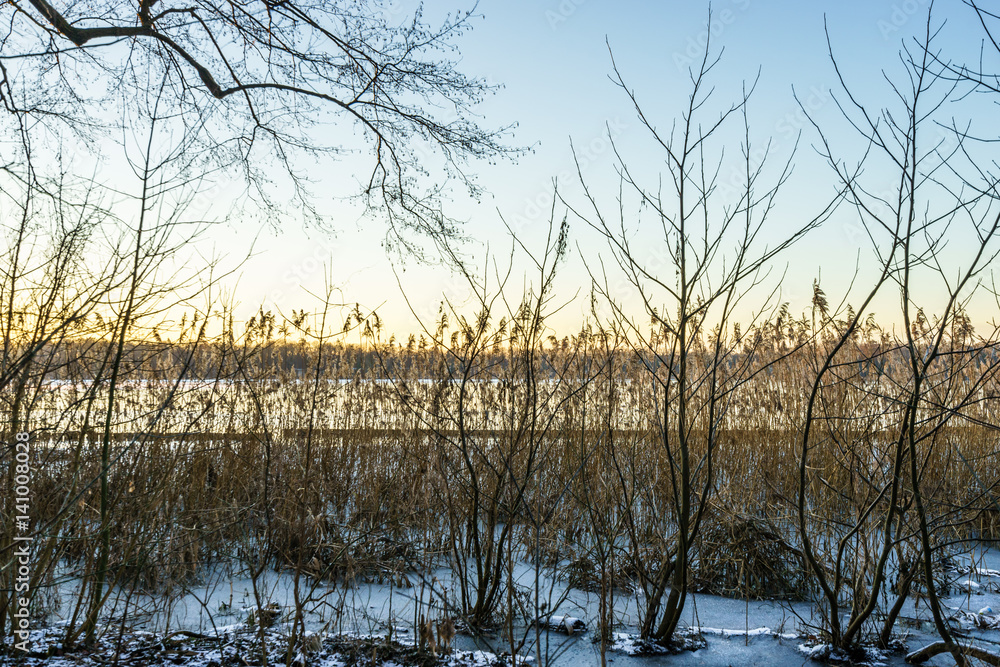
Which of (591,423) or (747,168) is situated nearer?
(747,168)

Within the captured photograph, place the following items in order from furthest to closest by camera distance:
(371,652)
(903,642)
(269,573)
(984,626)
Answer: (269,573)
(984,626)
(903,642)
(371,652)

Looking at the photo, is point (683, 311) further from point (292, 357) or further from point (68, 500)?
point (292, 357)

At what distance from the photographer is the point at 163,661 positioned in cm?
225

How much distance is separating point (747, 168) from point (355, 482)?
9.87 ft

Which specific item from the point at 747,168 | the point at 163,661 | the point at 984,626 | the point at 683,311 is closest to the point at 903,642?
the point at 984,626

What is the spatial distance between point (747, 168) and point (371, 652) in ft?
7.27

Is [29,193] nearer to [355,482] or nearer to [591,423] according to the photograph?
[355,482]

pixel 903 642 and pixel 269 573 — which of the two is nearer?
pixel 903 642

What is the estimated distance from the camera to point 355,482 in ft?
13.5

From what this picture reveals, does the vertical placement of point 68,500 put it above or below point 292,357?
below

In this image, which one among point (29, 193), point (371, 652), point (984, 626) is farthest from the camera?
point (984, 626)

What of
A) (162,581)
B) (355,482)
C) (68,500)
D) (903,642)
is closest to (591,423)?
(355,482)

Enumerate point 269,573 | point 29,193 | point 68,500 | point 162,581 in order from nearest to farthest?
point 68,500 < point 29,193 < point 162,581 < point 269,573

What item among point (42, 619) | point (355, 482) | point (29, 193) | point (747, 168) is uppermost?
point (747, 168)
